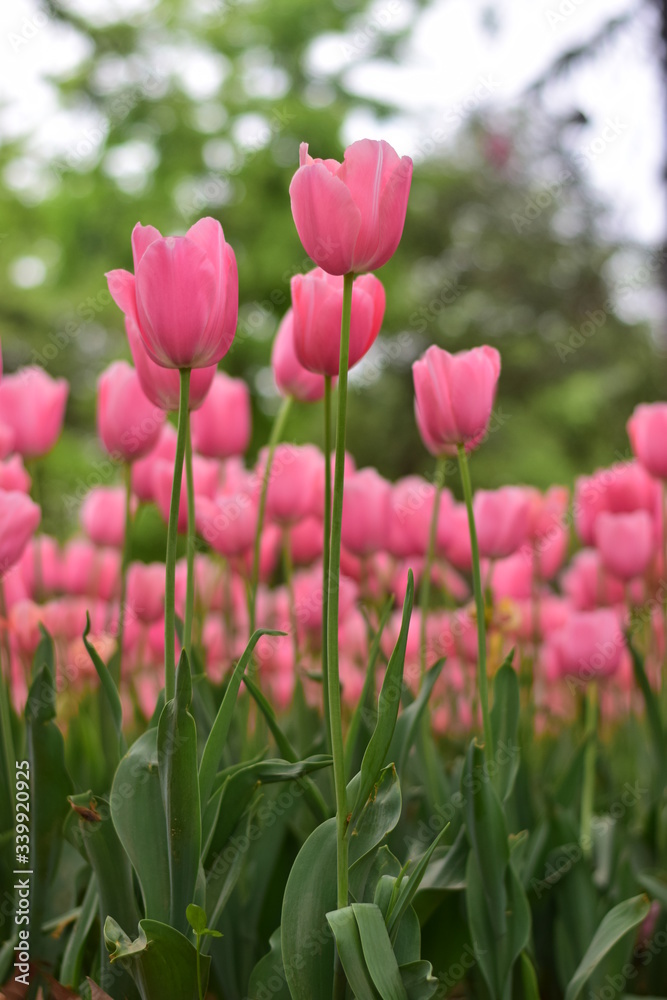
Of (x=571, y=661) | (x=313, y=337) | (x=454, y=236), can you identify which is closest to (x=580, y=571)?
(x=571, y=661)

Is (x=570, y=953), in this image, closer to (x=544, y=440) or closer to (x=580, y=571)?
(x=580, y=571)

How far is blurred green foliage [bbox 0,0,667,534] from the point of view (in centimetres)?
898

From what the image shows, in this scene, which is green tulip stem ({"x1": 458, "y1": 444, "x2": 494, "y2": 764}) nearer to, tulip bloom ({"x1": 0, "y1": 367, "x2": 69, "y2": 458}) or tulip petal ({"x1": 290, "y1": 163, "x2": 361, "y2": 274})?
tulip petal ({"x1": 290, "y1": 163, "x2": 361, "y2": 274})

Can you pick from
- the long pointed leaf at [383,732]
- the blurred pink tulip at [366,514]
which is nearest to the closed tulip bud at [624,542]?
the blurred pink tulip at [366,514]

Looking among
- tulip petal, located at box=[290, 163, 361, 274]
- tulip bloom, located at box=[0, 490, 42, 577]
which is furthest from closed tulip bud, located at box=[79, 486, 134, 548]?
tulip petal, located at box=[290, 163, 361, 274]

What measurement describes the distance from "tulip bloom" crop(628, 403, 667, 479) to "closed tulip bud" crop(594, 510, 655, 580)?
0.47ft

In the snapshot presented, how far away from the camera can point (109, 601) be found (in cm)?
161

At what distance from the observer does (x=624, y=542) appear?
1.41 m

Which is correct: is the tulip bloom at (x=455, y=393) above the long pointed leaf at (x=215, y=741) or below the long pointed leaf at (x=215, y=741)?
above

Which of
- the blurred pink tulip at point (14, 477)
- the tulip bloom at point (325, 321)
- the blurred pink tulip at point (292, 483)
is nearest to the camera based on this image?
the tulip bloom at point (325, 321)

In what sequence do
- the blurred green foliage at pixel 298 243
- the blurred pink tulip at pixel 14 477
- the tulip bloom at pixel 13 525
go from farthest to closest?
1. the blurred green foliage at pixel 298 243
2. the blurred pink tulip at pixel 14 477
3. the tulip bloom at pixel 13 525

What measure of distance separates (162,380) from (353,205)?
0.82 feet

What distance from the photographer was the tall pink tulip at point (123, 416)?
103 centimetres

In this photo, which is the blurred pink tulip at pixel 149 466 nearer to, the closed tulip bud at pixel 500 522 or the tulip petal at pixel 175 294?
the closed tulip bud at pixel 500 522
